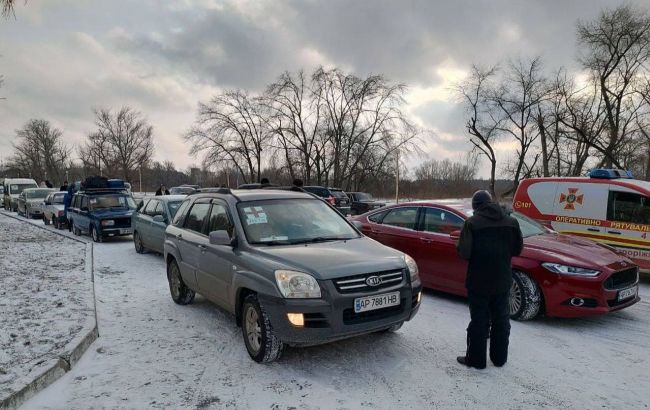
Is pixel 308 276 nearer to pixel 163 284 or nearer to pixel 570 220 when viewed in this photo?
pixel 163 284

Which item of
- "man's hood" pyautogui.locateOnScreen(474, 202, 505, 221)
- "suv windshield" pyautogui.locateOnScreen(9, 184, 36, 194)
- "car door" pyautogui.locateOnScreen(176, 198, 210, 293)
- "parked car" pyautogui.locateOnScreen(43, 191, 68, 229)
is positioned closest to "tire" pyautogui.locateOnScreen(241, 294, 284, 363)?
"car door" pyautogui.locateOnScreen(176, 198, 210, 293)

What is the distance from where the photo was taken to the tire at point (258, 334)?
4230mm

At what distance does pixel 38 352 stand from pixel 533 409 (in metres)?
4.54

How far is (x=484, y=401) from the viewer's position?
3.65 m

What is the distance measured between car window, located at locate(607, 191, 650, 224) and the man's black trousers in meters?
5.28

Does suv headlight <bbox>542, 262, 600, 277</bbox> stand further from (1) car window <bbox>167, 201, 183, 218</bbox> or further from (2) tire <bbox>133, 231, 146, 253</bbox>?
(2) tire <bbox>133, 231, 146, 253</bbox>

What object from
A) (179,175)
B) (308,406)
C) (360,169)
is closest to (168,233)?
(308,406)

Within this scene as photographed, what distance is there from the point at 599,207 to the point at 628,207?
1.52 feet

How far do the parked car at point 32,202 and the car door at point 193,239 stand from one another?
20.7 metres

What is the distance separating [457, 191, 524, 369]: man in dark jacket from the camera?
417cm

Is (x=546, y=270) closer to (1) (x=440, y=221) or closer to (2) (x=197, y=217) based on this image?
(1) (x=440, y=221)

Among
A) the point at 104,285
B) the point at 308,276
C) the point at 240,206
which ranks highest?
the point at 240,206

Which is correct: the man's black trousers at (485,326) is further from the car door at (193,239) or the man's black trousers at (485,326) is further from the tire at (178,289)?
the tire at (178,289)

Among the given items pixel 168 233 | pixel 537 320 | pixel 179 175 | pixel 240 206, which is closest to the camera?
pixel 240 206
